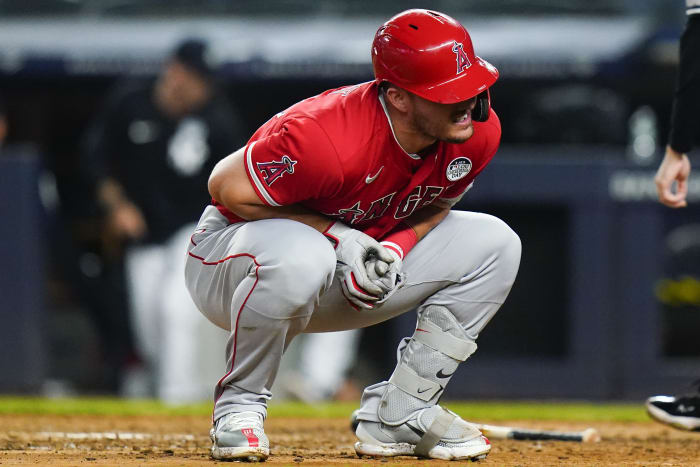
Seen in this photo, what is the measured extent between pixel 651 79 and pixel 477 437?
509cm

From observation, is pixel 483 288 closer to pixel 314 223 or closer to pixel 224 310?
pixel 314 223

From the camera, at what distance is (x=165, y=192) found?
7.14m

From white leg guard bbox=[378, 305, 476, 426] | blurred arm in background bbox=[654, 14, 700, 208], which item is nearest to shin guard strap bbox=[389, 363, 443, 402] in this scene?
white leg guard bbox=[378, 305, 476, 426]

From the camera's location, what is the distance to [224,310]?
3.52m

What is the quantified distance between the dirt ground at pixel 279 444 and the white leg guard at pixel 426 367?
0.16m

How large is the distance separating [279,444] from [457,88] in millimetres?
1480

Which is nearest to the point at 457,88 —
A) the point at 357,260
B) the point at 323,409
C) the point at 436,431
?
the point at 357,260

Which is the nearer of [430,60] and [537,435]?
[430,60]

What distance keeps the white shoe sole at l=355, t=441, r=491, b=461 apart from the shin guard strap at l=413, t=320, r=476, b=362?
27 centimetres

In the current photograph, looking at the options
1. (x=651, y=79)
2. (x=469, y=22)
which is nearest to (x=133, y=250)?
(x=469, y=22)

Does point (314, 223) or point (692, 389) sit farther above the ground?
point (314, 223)

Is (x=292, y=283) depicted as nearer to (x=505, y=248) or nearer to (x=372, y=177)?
(x=372, y=177)

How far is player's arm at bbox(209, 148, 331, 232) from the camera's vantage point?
3252 mm

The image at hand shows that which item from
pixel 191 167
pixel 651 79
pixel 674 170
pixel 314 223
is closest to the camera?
pixel 314 223
